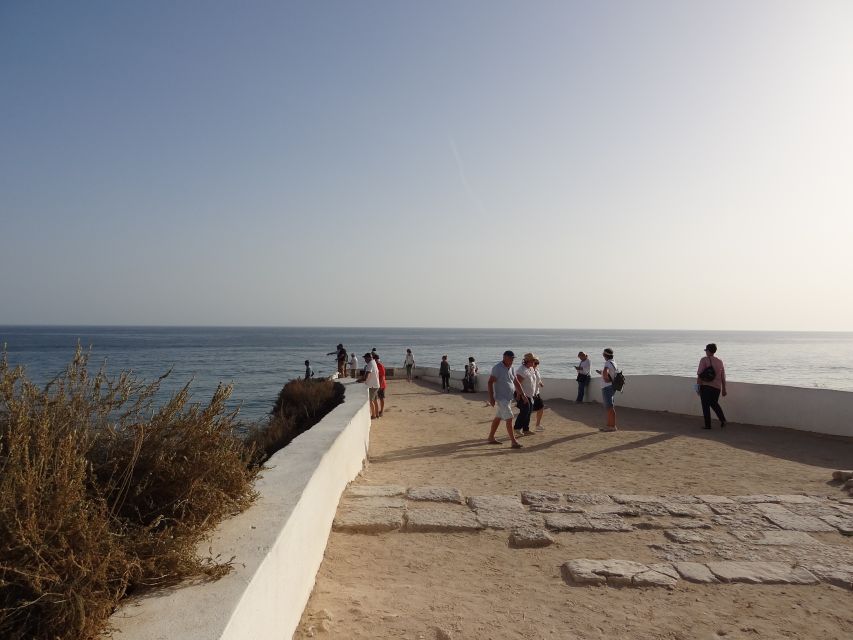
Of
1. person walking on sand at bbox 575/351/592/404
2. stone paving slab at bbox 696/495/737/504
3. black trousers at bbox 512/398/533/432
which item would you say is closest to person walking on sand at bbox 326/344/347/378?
person walking on sand at bbox 575/351/592/404

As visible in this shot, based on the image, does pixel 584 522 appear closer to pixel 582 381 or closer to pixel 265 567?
pixel 265 567

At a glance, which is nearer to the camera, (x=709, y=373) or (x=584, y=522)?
(x=584, y=522)

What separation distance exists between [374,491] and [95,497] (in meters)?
3.75

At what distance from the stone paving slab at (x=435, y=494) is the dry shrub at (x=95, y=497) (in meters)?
2.46

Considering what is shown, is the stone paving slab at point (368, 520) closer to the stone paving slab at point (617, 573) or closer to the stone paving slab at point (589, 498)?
the stone paving slab at point (617, 573)

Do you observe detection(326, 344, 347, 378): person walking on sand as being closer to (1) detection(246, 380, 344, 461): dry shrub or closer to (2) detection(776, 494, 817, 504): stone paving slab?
(1) detection(246, 380, 344, 461): dry shrub

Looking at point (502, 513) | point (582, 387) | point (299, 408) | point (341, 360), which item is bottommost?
point (299, 408)

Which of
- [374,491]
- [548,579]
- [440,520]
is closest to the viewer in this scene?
[548,579]

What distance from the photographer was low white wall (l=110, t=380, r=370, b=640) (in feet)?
6.38

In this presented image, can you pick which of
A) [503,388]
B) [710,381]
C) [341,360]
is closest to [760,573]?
[503,388]

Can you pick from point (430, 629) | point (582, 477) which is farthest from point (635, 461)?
point (430, 629)

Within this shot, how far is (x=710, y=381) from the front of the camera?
10.1 metres

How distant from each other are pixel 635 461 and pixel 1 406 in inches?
294

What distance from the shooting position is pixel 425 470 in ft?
24.0
